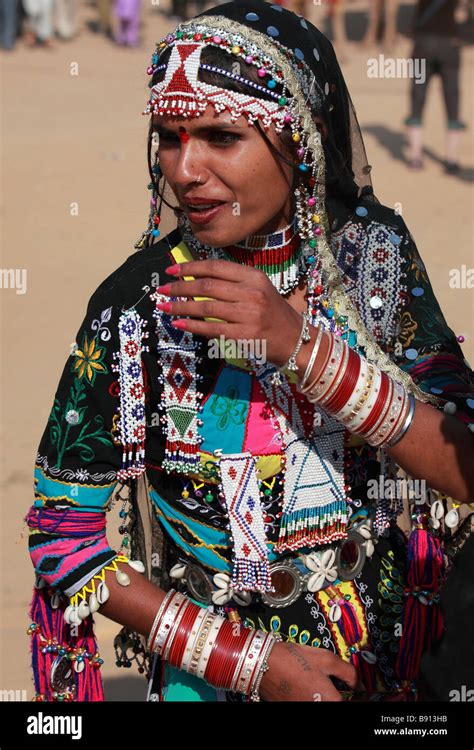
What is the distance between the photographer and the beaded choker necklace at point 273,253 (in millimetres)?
2873

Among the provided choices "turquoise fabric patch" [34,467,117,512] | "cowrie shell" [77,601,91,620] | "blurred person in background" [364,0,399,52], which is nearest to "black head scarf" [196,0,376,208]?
"turquoise fabric patch" [34,467,117,512]

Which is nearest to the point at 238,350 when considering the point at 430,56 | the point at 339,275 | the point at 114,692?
the point at 339,275

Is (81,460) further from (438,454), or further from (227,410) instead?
(438,454)

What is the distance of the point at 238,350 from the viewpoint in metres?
2.80

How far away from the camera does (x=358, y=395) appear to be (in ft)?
8.54

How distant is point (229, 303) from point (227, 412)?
53 cm

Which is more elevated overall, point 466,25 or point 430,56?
point 466,25

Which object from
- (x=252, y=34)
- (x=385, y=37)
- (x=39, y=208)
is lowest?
(x=252, y=34)

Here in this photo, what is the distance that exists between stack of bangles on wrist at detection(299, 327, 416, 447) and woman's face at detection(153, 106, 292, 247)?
336 millimetres

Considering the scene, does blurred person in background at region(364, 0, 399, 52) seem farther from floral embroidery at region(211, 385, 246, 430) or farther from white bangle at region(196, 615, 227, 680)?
white bangle at region(196, 615, 227, 680)

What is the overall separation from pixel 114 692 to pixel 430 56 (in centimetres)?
944

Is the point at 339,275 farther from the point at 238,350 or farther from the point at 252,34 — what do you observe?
the point at 252,34

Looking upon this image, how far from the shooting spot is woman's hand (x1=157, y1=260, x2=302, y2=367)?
2.38 m

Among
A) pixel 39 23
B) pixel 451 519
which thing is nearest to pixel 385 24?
pixel 39 23
